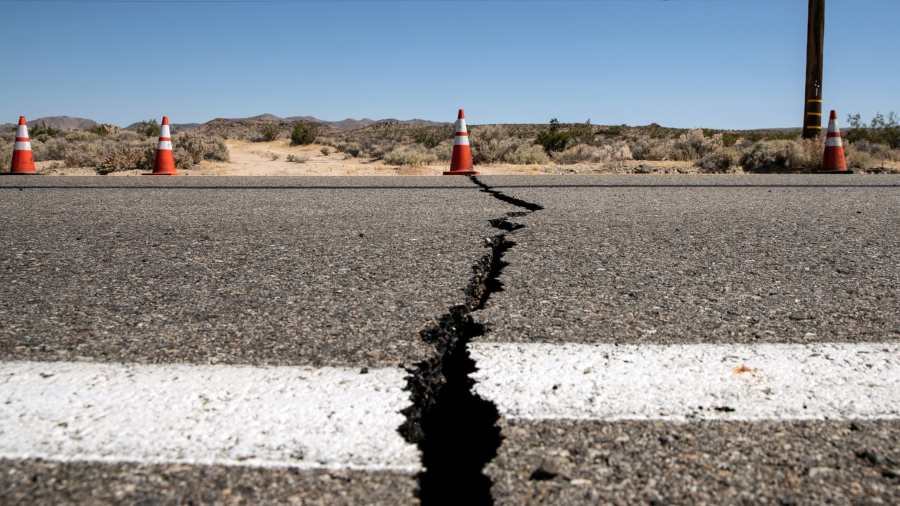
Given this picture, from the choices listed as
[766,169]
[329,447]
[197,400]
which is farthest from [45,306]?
[766,169]

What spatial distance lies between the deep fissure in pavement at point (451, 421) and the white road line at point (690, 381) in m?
0.05

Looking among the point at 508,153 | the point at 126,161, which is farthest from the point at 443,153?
the point at 126,161

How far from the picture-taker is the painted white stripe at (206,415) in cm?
144

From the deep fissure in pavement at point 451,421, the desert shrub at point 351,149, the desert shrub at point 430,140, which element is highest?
the desert shrub at point 430,140

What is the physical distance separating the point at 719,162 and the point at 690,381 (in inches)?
616

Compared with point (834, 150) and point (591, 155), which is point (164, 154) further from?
point (591, 155)

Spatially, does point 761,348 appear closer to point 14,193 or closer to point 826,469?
point 826,469

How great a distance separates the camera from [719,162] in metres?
16.5

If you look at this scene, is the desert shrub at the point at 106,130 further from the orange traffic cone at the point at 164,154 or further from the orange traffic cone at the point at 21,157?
the orange traffic cone at the point at 164,154

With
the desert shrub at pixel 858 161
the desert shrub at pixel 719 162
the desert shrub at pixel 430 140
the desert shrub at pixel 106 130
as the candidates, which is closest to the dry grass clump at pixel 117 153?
the desert shrub at pixel 106 130

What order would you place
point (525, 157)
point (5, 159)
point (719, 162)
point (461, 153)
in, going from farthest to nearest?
point (525, 157) → point (5, 159) → point (719, 162) → point (461, 153)

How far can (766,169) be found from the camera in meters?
15.5

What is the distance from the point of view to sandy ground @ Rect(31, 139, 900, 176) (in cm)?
1524

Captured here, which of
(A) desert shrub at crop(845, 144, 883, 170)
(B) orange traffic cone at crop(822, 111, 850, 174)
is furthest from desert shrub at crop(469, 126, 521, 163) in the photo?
(B) orange traffic cone at crop(822, 111, 850, 174)
